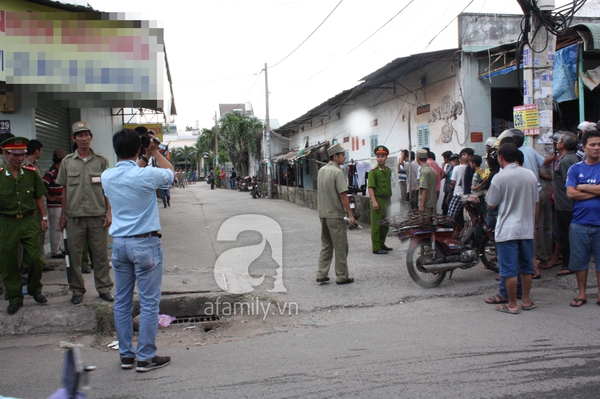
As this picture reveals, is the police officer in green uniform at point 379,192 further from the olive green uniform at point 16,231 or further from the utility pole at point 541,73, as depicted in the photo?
the olive green uniform at point 16,231

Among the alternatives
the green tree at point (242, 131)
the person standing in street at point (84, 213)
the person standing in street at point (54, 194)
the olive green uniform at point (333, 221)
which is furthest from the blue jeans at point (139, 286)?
the green tree at point (242, 131)

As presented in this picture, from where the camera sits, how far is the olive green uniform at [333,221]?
6.69 m

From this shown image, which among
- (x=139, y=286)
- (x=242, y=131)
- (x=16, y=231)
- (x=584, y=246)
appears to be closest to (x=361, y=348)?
(x=139, y=286)

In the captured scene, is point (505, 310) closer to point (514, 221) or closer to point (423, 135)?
point (514, 221)

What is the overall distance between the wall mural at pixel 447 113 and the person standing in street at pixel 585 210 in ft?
22.6

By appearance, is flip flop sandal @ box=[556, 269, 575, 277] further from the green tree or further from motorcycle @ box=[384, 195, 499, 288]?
the green tree

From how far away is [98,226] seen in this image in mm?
5816

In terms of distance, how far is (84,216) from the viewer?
225 inches

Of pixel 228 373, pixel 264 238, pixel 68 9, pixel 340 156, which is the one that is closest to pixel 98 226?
pixel 228 373

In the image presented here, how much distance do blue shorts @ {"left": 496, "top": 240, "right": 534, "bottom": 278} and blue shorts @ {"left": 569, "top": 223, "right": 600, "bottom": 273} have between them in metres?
0.54

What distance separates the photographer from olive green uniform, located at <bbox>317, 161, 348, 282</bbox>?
6.69 meters

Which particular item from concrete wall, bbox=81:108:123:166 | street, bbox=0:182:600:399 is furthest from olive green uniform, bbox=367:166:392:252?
concrete wall, bbox=81:108:123:166

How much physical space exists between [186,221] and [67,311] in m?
9.68

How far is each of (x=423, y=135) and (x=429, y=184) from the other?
5660 mm
